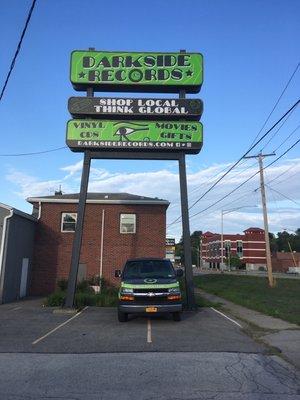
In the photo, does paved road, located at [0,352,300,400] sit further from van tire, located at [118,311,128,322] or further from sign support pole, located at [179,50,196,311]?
sign support pole, located at [179,50,196,311]

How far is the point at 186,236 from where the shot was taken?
20000mm

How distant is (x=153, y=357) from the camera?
978 cm

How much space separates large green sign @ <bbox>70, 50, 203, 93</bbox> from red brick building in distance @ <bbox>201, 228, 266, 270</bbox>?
340 ft

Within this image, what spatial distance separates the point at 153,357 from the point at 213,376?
1.86 meters

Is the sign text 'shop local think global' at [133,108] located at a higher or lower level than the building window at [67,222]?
higher

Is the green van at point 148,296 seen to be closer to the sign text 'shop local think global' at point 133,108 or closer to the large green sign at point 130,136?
the large green sign at point 130,136

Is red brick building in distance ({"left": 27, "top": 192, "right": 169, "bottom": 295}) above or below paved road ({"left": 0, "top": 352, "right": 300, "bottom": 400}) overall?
above

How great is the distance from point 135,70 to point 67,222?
12.6m

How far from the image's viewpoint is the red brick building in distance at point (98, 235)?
29641mm

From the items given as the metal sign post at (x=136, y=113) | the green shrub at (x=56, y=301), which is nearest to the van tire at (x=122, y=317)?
the metal sign post at (x=136, y=113)

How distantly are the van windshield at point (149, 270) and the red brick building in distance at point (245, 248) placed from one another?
107m

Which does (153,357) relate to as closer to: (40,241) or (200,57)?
(200,57)

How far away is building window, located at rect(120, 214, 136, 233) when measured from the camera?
99.1 feet

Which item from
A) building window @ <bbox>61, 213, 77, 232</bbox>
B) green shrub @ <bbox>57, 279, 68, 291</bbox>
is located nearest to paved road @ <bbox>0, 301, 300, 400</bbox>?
green shrub @ <bbox>57, 279, 68, 291</bbox>
